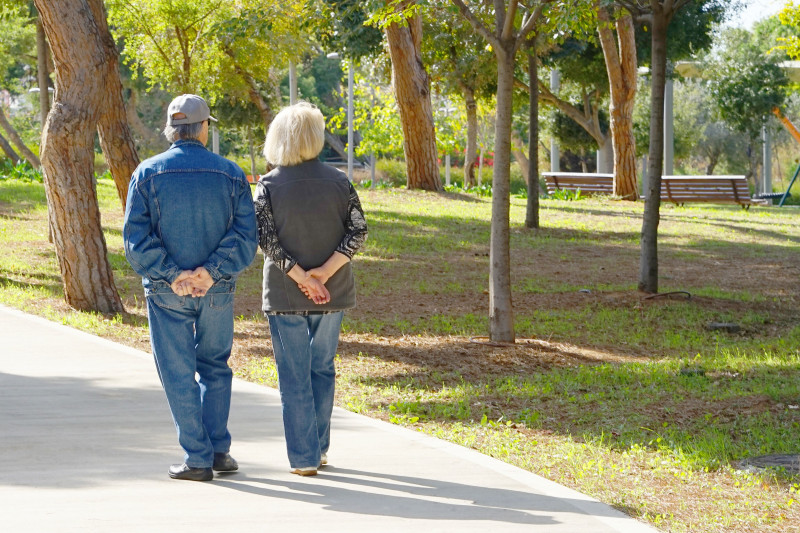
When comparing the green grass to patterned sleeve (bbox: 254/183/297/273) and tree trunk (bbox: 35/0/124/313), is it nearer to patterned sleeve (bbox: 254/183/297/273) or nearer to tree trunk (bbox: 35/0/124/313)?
tree trunk (bbox: 35/0/124/313)

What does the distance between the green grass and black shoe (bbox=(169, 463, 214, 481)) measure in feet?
5.74

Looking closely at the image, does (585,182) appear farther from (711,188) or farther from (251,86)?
(251,86)

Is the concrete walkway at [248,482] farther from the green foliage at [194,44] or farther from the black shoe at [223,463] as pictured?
the green foliage at [194,44]

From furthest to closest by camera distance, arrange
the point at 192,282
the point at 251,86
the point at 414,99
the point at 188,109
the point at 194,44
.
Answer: the point at 251,86, the point at 194,44, the point at 414,99, the point at 188,109, the point at 192,282

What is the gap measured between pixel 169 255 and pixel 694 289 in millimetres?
9817

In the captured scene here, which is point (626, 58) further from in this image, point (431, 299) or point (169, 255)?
point (169, 255)

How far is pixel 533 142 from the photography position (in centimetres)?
1744

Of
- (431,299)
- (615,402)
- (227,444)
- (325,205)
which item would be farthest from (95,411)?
(431,299)

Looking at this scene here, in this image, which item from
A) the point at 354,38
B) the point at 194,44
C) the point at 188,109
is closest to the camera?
the point at 188,109

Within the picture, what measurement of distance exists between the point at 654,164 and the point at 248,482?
26.9 ft

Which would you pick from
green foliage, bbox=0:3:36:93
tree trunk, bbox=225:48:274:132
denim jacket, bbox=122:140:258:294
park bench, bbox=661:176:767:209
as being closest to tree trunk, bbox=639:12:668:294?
denim jacket, bbox=122:140:258:294

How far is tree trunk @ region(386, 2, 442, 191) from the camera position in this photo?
22781 mm

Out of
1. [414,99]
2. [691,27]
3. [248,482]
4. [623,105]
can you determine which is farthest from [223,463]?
[691,27]

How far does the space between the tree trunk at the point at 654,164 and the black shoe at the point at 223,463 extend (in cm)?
782
